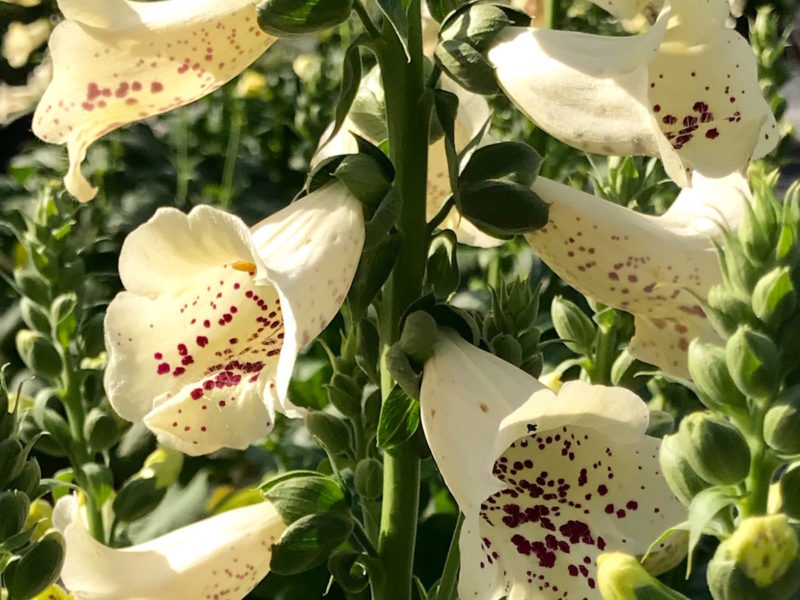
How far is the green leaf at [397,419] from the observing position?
822 millimetres

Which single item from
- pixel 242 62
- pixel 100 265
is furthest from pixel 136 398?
pixel 100 265

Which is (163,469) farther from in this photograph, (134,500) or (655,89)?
(655,89)

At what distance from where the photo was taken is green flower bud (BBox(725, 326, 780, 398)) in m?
0.48

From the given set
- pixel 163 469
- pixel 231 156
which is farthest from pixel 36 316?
pixel 231 156

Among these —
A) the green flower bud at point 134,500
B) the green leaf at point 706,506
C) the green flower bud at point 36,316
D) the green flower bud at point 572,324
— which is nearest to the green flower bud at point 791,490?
the green leaf at point 706,506

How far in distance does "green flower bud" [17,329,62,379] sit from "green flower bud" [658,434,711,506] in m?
0.84

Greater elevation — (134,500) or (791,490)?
(791,490)

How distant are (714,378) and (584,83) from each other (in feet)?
1.01

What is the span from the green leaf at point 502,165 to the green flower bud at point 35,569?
372mm

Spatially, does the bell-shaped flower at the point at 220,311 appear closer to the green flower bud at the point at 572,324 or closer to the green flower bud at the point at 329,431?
the green flower bud at the point at 329,431

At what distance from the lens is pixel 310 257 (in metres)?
0.76

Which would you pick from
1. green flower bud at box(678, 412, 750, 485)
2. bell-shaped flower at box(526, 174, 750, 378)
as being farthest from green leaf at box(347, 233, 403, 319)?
green flower bud at box(678, 412, 750, 485)

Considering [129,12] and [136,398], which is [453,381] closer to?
[136,398]

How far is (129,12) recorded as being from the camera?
32.8 inches
